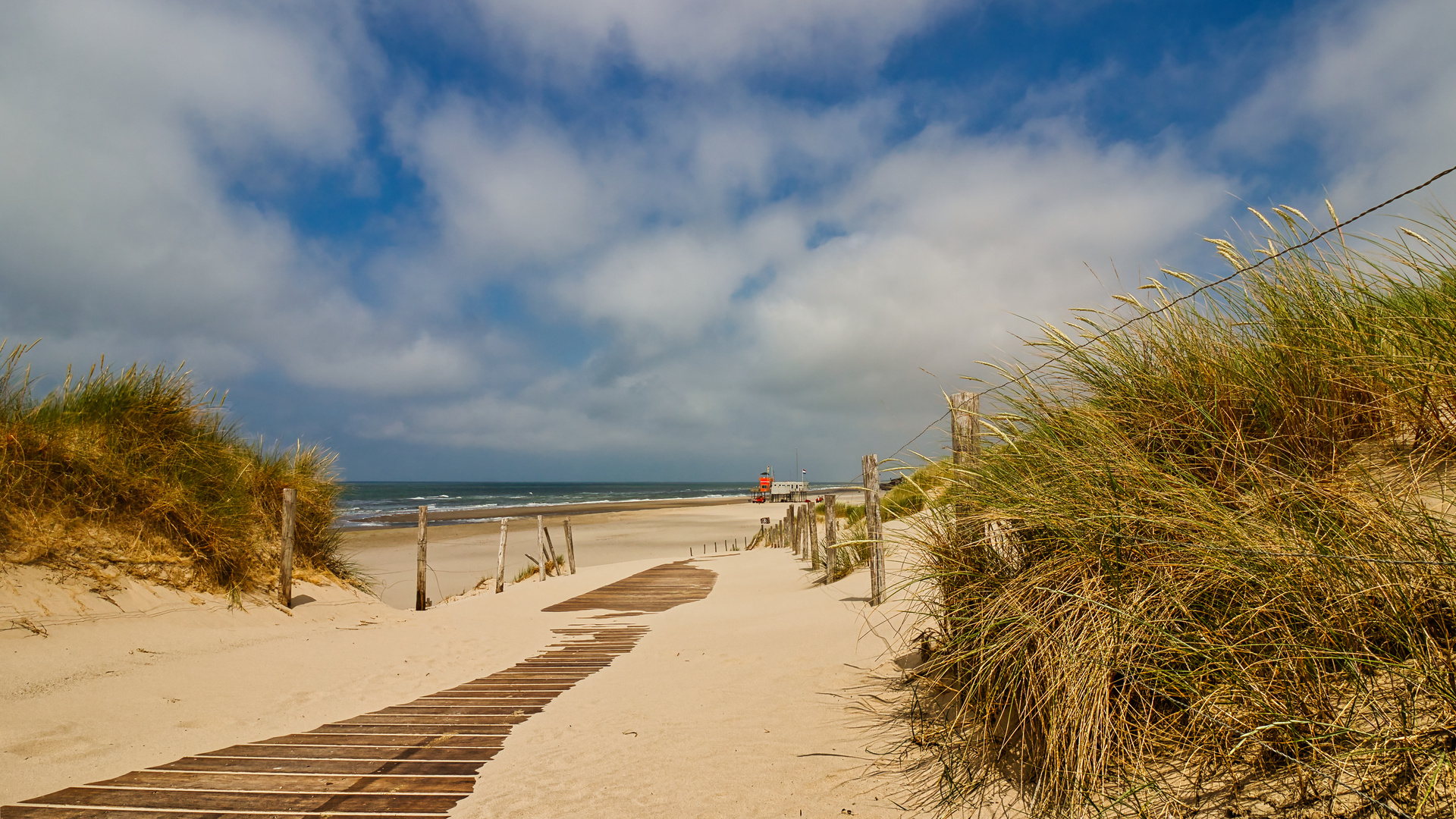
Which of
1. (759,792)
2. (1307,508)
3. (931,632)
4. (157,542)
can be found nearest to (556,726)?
(759,792)

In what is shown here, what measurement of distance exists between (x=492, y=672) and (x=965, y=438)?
534 centimetres

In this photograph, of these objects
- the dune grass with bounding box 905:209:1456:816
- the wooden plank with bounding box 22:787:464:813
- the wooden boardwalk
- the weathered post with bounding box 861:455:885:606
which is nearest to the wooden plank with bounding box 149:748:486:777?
the wooden boardwalk

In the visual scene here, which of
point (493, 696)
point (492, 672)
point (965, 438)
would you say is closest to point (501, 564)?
point (492, 672)

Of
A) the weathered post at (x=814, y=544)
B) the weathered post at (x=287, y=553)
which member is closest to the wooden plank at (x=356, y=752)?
the weathered post at (x=287, y=553)

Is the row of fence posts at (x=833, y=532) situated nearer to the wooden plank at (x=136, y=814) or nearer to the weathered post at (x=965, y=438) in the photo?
the weathered post at (x=965, y=438)

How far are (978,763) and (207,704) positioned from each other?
599 cm

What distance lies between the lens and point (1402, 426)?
2.82m

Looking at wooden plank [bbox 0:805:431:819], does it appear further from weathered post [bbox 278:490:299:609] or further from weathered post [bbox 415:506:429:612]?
weathered post [bbox 415:506:429:612]

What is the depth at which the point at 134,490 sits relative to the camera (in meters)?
8.13

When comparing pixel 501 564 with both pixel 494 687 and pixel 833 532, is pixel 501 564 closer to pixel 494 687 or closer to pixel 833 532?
pixel 833 532

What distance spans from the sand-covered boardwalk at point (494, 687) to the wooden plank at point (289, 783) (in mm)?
90

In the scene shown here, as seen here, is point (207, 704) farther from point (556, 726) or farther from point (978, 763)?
point (978, 763)

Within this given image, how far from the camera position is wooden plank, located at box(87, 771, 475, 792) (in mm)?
3758

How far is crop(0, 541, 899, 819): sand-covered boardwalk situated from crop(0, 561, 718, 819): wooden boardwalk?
10cm
